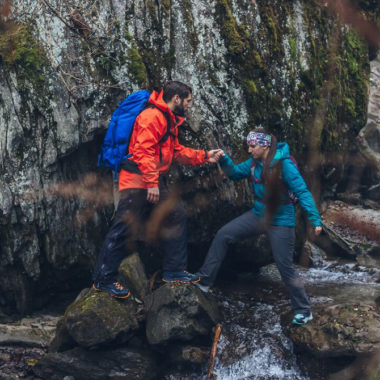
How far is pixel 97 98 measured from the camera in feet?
27.7

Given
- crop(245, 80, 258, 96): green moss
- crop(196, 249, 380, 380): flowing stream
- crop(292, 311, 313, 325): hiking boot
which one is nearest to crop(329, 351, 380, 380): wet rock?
crop(196, 249, 380, 380): flowing stream

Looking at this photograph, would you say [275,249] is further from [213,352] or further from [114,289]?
[114,289]

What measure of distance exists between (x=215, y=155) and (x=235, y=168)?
0.40 m

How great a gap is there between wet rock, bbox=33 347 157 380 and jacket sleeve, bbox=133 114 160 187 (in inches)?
101

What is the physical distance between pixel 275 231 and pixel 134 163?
2321 millimetres

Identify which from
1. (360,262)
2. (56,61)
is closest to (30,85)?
(56,61)

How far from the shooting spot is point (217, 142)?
9055 mm

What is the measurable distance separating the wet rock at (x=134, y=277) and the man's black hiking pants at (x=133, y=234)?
353 mm

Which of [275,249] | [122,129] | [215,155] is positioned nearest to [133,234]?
[122,129]

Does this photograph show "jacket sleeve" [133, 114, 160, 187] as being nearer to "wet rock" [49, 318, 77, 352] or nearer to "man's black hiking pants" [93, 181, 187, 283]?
"man's black hiking pants" [93, 181, 187, 283]

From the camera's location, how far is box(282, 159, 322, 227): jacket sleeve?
23.9ft

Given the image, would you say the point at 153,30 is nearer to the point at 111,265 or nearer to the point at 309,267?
the point at 111,265

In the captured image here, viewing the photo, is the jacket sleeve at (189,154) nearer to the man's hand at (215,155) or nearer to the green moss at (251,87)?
the man's hand at (215,155)

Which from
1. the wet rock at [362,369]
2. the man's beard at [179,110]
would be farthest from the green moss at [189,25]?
the wet rock at [362,369]
